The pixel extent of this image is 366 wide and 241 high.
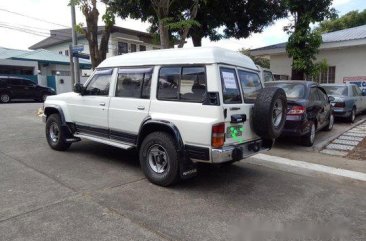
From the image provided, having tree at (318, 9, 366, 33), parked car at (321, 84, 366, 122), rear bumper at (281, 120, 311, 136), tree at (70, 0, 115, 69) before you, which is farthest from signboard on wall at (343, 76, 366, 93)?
tree at (318, 9, 366, 33)

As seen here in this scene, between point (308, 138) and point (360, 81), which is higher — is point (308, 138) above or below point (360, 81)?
below

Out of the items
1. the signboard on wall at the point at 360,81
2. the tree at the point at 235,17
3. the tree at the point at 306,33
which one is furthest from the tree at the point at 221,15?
the signboard on wall at the point at 360,81

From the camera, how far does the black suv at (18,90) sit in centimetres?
2075

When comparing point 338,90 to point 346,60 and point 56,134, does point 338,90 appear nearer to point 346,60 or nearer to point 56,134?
point 346,60

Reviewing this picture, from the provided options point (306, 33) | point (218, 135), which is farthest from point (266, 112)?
point (306, 33)

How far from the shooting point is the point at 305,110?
721cm

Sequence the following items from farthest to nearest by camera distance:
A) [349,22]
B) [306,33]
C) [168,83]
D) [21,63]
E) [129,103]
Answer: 1. [349,22]
2. [21,63]
3. [306,33]
4. [129,103]
5. [168,83]

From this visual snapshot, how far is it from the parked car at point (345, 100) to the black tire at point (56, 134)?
27.0ft

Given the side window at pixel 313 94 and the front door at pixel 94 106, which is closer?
the front door at pixel 94 106

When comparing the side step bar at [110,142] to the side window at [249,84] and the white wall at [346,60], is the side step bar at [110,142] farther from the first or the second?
the white wall at [346,60]

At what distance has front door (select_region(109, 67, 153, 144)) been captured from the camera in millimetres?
5309

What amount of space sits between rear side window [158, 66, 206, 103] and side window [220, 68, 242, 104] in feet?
0.94

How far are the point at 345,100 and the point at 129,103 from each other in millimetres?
8504

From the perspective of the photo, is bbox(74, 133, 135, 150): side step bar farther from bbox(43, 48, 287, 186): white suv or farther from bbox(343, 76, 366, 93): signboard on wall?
bbox(343, 76, 366, 93): signboard on wall
